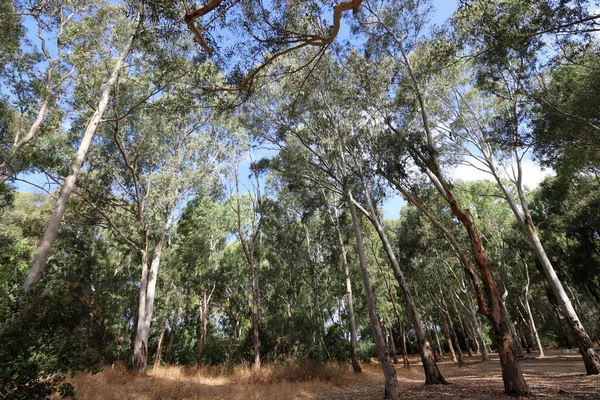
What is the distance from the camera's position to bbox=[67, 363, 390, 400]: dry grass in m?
8.33

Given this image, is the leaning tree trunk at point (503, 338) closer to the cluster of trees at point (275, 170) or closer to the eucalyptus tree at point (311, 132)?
the cluster of trees at point (275, 170)

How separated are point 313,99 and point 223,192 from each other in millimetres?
7907

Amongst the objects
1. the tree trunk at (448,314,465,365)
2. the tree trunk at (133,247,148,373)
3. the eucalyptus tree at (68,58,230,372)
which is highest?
the eucalyptus tree at (68,58,230,372)

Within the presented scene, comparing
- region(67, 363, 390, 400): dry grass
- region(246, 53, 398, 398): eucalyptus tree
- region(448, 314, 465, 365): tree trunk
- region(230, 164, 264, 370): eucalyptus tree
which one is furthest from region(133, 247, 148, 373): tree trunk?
region(448, 314, 465, 365): tree trunk

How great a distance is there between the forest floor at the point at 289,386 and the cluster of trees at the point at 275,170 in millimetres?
877

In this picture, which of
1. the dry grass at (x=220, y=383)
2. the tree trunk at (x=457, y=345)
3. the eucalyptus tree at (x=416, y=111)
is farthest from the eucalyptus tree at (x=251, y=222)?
the tree trunk at (x=457, y=345)

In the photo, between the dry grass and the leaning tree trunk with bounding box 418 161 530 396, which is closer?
the leaning tree trunk with bounding box 418 161 530 396

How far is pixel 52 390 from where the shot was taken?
435 cm

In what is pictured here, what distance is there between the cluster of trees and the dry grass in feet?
4.77

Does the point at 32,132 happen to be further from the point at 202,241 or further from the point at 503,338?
the point at 503,338

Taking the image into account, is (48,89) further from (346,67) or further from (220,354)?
(220,354)

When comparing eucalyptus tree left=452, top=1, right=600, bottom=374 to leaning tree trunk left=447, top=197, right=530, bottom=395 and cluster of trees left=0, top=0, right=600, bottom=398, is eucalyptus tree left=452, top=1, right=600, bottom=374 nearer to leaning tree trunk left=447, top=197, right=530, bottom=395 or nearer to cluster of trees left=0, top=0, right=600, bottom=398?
cluster of trees left=0, top=0, right=600, bottom=398

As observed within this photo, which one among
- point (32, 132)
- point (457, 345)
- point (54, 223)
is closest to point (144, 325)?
point (54, 223)

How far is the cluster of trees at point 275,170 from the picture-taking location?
7.17 metres
